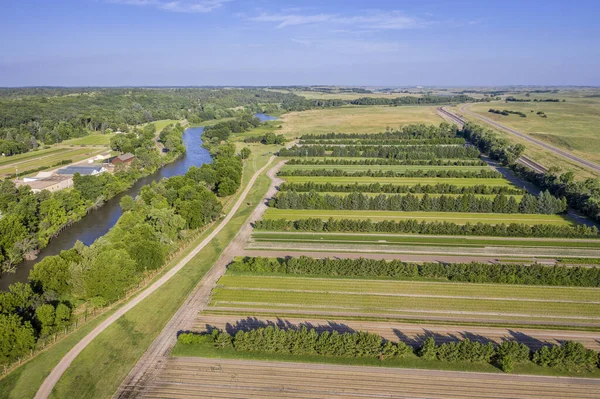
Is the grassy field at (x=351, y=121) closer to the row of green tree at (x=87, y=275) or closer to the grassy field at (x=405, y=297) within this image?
the row of green tree at (x=87, y=275)

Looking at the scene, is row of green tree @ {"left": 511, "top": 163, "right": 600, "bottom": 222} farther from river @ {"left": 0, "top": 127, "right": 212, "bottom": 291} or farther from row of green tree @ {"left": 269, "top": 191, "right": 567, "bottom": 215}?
river @ {"left": 0, "top": 127, "right": 212, "bottom": 291}

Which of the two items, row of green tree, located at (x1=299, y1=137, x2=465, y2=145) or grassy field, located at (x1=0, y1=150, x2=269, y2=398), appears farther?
row of green tree, located at (x1=299, y1=137, x2=465, y2=145)

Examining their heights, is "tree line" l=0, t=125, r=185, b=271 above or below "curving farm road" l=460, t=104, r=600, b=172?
below

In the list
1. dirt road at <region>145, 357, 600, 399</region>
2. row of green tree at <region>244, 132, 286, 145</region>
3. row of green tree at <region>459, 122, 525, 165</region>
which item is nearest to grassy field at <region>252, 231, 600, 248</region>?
dirt road at <region>145, 357, 600, 399</region>

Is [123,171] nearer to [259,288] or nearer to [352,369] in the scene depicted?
[259,288]

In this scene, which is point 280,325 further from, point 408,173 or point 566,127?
point 566,127

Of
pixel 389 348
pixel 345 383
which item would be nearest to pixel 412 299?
pixel 389 348

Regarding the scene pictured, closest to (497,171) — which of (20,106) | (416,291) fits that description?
(416,291)
